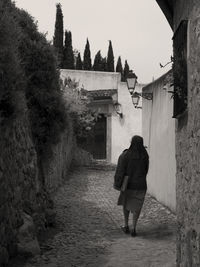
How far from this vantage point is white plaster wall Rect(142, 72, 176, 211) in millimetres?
10969

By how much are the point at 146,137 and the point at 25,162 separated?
300 inches

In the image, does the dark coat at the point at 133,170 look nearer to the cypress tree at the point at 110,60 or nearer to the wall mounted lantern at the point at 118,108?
the wall mounted lantern at the point at 118,108

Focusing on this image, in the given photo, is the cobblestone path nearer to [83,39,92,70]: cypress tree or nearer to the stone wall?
the stone wall

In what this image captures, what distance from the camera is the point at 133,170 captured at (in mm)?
8727

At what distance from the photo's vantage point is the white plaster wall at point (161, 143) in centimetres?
1097

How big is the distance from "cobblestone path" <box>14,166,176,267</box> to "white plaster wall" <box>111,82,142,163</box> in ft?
42.4

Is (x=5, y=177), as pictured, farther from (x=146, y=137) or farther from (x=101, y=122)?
(x=101, y=122)

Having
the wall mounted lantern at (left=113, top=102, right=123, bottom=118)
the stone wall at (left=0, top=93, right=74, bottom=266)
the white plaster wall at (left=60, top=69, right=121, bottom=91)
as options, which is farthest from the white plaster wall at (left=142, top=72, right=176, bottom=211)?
the white plaster wall at (left=60, top=69, right=121, bottom=91)

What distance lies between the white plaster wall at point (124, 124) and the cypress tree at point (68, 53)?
35.4 ft

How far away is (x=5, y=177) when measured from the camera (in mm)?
6297

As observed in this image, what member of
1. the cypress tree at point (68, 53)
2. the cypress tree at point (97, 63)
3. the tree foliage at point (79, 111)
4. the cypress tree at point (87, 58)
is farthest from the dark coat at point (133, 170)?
the cypress tree at point (97, 63)

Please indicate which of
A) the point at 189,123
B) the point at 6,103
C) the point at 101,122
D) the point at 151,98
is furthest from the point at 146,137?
the point at 101,122

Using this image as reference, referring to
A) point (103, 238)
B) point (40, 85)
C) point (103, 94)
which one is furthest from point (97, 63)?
point (103, 238)

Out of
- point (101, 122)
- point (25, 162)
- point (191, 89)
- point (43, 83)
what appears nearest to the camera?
point (191, 89)
